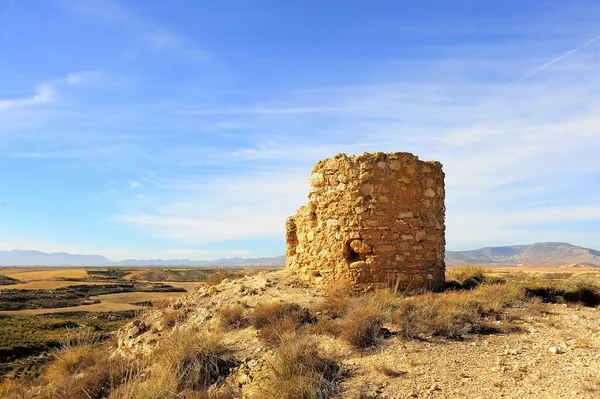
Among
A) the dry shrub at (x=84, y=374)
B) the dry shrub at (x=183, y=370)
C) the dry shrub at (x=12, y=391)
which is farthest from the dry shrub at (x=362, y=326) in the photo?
the dry shrub at (x=12, y=391)

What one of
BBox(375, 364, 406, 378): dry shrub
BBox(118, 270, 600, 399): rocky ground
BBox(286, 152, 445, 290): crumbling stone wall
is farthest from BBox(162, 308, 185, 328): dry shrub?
BBox(375, 364, 406, 378): dry shrub

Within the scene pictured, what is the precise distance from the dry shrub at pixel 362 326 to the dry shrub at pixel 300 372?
0.56 metres

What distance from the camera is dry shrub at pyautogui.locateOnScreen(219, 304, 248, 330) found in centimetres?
843

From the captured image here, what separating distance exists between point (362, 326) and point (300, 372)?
61.5 inches

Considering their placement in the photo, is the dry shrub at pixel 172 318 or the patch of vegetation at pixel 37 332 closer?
the dry shrub at pixel 172 318

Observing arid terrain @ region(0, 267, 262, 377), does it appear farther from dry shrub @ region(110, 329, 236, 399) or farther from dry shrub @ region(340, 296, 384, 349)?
dry shrub @ region(340, 296, 384, 349)

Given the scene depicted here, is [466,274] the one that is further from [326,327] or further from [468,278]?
[326,327]

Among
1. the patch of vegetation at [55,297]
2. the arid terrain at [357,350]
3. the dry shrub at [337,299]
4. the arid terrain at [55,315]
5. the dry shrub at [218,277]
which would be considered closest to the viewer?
the arid terrain at [357,350]

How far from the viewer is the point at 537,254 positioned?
6078 inches

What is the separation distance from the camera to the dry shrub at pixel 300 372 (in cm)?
536

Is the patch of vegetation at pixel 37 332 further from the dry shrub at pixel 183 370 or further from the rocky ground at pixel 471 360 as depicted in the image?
the rocky ground at pixel 471 360

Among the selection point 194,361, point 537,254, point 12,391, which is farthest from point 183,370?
point 537,254

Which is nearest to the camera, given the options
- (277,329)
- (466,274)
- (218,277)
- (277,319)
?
(277,329)

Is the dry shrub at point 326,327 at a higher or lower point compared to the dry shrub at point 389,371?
higher
